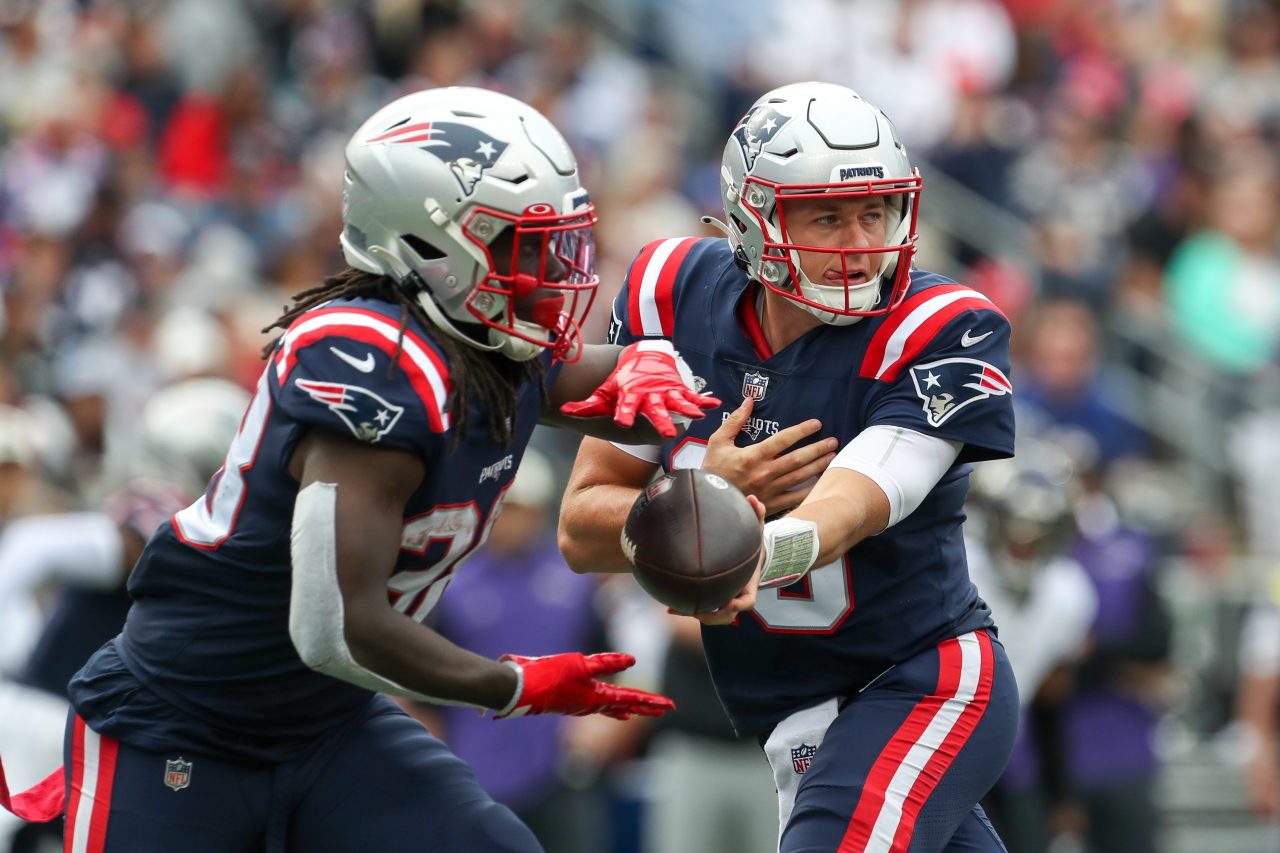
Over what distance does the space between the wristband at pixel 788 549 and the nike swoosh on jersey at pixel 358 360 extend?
782 millimetres

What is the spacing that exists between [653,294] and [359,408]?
3.32 ft

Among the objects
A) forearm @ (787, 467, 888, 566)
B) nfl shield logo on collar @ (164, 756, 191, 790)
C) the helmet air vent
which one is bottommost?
nfl shield logo on collar @ (164, 756, 191, 790)

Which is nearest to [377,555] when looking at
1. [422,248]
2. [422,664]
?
[422,664]

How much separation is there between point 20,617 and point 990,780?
11.3 ft

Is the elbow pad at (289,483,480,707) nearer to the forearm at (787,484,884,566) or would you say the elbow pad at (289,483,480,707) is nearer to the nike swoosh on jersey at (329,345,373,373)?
the nike swoosh on jersey at (329,345,373,373)

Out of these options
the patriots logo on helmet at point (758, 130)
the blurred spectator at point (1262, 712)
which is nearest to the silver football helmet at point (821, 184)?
the patriots logo on helmet at point (758, 130)

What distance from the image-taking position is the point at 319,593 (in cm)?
333

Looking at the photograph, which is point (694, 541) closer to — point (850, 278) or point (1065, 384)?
point (850, 278)

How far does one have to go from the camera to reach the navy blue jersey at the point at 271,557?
3391 mm

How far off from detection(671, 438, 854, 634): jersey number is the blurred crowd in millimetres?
2743

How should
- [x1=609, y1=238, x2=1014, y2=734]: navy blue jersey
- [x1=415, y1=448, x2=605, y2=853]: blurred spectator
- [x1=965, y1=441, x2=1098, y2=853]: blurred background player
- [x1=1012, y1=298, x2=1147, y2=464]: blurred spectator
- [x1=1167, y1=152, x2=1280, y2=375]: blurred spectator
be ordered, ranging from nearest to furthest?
[x1=609, y1=238, x2=1014, y2=734]: navy blue jersey < [x1=965, y1=441, x2=1098, y2=853]: blurred background player < [x1=415, y1=448, x2=605, y2=853]: blurred spectator < [x1=1012, y1=298, x2=1147, y2=464]: blurred spectator < [x1=1167, y1=152, x2=1280, y2=375]: blurred spectator

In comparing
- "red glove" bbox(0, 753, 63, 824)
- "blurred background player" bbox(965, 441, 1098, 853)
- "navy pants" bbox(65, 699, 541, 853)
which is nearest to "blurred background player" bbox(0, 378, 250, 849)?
"red glove" bbox(0, 753, 63, 824)

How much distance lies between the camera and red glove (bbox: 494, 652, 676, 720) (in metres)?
3.54

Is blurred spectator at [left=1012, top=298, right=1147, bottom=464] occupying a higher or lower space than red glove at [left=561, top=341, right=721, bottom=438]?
lower
